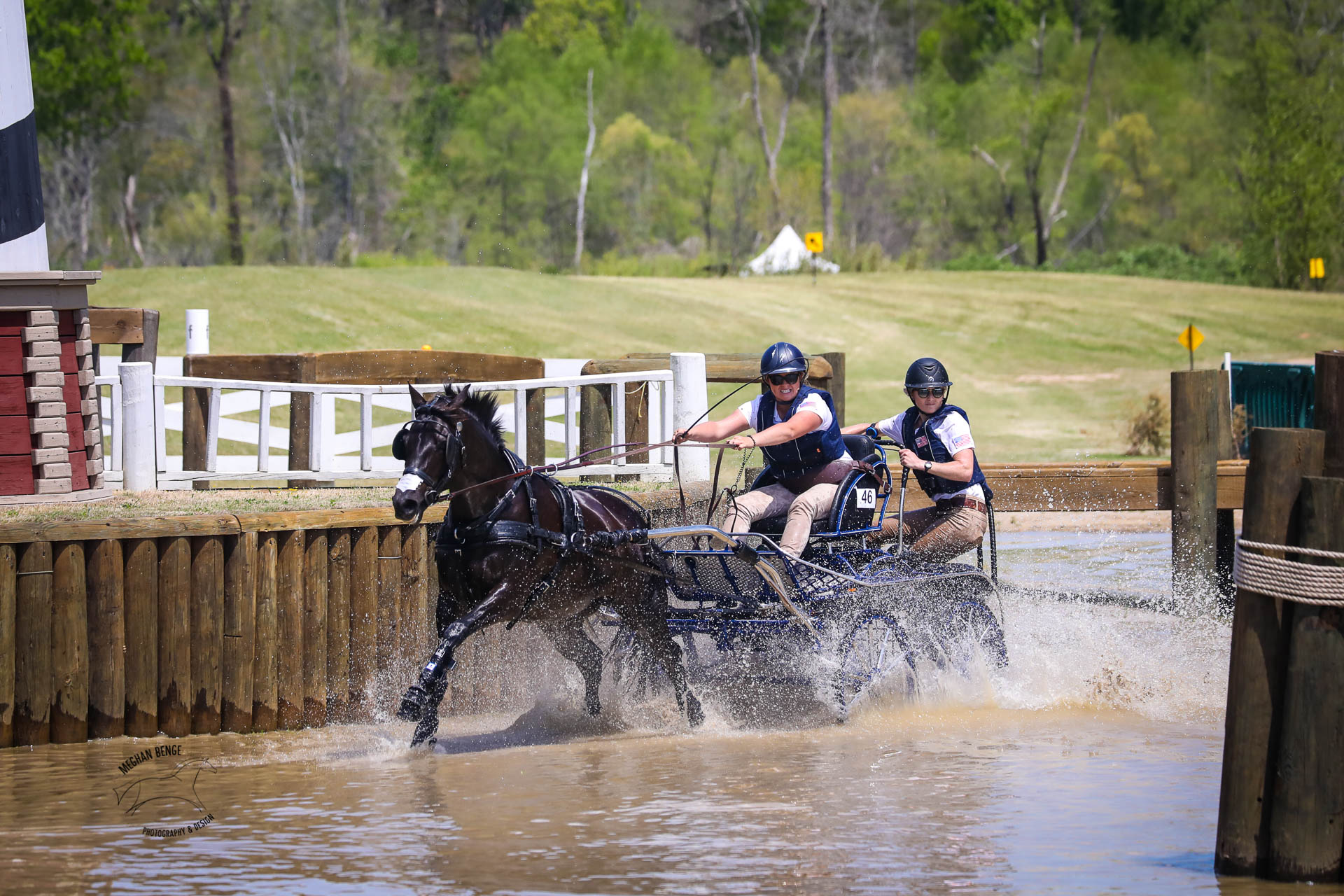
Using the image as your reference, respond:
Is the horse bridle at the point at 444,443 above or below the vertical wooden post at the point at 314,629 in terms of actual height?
Answer: above

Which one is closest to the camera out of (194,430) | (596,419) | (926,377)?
(926,377)

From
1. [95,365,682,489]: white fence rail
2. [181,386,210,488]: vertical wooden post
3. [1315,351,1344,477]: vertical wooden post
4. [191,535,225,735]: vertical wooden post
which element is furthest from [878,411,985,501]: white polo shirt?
[181,386,210,488]: vertical wooden post

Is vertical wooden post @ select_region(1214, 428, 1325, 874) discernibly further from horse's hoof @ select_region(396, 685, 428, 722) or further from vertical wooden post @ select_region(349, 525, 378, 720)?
vertical wooden post @ select_region(349, 525, 378, 720)

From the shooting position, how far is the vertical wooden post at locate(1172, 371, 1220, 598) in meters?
11.9

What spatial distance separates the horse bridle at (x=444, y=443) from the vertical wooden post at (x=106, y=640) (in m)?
1.85

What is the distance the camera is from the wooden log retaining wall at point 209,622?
8383 mm

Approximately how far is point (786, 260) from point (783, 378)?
47.5 m

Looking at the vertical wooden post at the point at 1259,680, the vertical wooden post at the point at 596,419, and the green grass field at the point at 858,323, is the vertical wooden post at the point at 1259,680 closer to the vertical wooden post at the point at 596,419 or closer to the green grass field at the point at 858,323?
the vertical wooden post at the point at 596,419

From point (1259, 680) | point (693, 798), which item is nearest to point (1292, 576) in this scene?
point (1259, 680)

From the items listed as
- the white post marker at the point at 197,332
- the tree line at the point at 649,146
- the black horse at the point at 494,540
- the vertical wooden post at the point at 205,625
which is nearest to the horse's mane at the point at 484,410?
the black horse at the point at 494,540

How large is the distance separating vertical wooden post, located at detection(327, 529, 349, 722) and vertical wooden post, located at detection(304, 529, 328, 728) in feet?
0.23

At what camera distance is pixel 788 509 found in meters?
9.72

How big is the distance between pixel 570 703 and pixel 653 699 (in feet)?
1.77

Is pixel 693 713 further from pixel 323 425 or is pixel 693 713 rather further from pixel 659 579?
pixel 323 425
